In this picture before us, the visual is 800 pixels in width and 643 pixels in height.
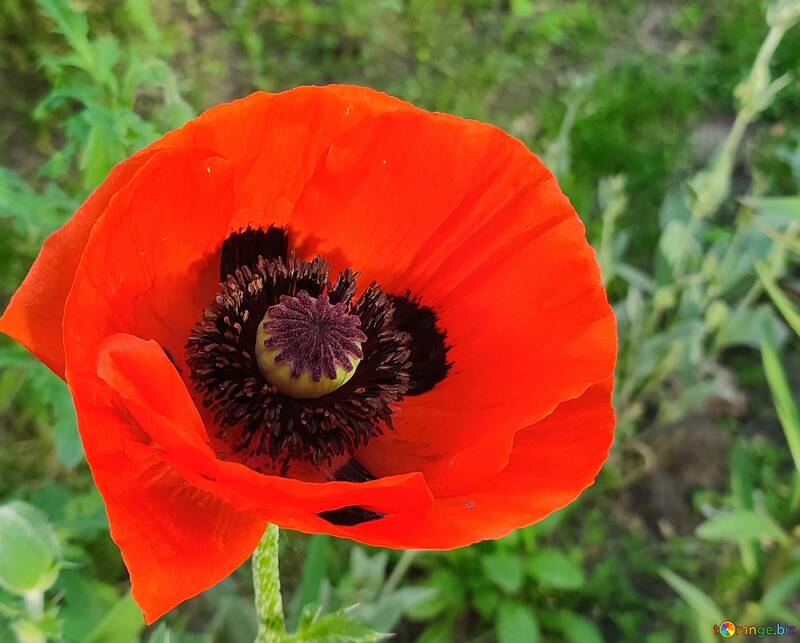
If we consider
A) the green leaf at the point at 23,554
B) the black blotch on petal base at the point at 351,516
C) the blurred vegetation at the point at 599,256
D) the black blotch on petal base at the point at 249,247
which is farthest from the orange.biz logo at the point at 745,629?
→ the green leaf at the point at 23,554

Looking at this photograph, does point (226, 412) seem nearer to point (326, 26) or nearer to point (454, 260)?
point (454, 260)

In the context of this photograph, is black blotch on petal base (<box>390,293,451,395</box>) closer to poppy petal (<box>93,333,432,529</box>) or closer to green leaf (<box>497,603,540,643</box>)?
poppy petal (<box>93,333,432,529</box>)

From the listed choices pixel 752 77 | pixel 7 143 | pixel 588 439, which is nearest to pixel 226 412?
pixel 588 439

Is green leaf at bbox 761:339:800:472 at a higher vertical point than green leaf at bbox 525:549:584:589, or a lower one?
→ higher

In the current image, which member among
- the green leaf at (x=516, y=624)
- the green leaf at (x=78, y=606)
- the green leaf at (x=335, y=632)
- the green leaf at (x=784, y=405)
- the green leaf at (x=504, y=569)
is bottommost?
the green leaf at (x=516, y=624)

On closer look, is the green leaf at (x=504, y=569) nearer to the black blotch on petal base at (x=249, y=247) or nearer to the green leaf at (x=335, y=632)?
the green leaf at (x=335, y=632)

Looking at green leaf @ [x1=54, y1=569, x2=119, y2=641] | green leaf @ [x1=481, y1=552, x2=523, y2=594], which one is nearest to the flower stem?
green leaf @ [x1=54, y1=569, x2=119, y2=641]

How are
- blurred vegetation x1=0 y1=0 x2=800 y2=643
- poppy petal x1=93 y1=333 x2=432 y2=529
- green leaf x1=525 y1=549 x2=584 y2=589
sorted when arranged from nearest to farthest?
poppy petal x1=93 y1=333 x2=432 y2=529 → blurred vegetation x1=0 y1=0 x2=800 y2=643 → green leaf x1=525 y1=549 x2=584 y2=589

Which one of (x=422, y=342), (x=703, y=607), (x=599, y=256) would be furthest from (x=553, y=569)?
(x=422, y=342)
